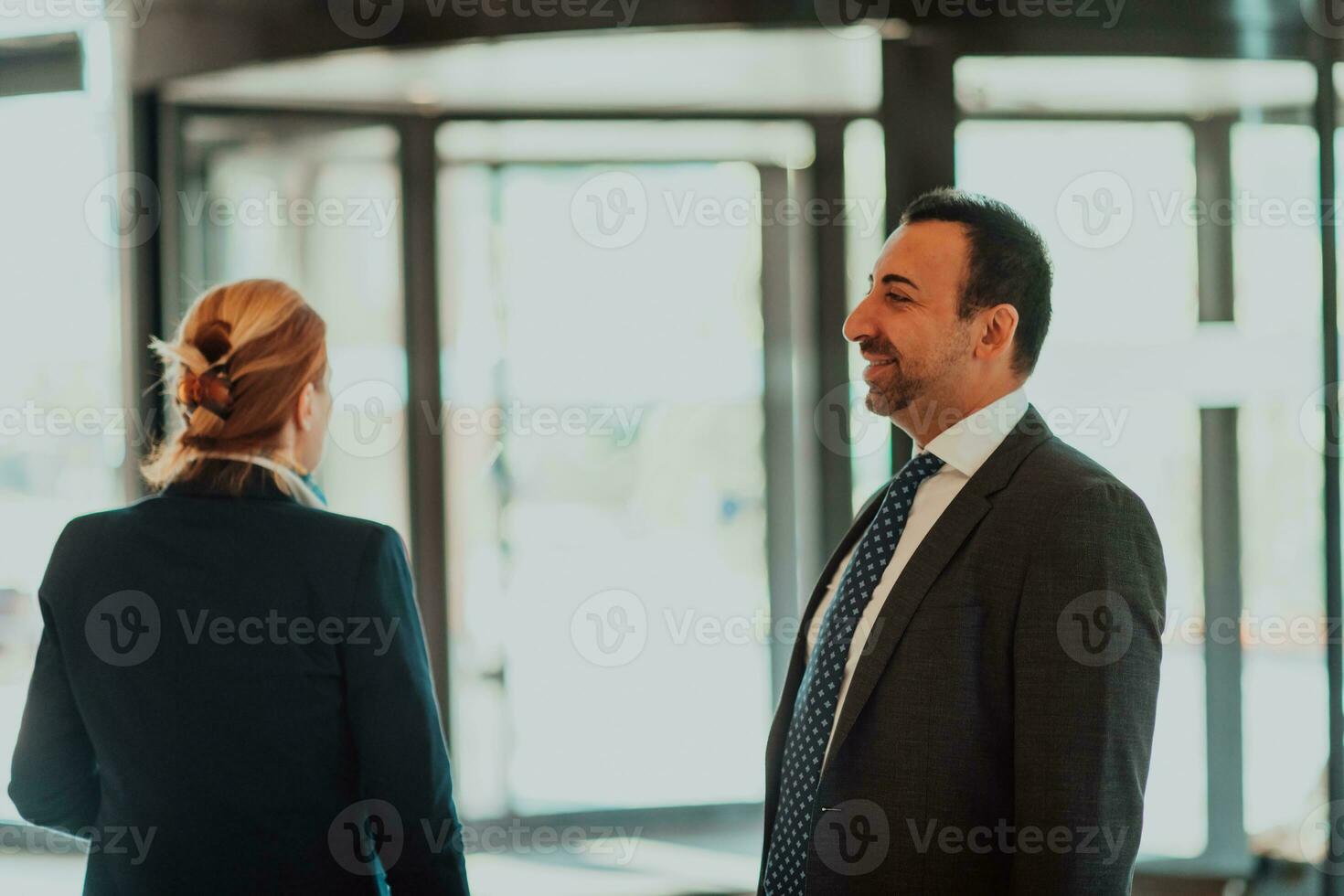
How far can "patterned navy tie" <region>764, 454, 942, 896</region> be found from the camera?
1.63 metres

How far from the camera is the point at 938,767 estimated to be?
4.94 feet

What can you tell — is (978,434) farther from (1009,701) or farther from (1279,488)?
(1279,488)

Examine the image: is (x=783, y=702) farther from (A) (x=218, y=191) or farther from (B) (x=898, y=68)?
(A) (x=218, y=191)

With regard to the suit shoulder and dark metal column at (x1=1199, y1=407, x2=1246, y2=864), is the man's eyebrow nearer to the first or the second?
the suit shoulder

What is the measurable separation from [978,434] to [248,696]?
111cm

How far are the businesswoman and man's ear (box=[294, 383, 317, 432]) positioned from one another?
6cm

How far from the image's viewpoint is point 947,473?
171 cm

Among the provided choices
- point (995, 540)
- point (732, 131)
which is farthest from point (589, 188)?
point (995, 540)

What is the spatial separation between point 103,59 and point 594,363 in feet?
6.00

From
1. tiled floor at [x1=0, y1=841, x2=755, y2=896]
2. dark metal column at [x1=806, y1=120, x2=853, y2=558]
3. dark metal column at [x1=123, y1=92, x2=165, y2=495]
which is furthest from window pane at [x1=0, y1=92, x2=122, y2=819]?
dark metal column at [x1=806, y1=120, x2=853, y2=558]

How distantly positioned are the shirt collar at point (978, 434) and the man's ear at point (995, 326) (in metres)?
0.08

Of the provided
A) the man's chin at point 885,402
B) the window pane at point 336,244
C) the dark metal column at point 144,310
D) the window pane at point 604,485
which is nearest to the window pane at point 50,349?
the dark metal column at point 144,310

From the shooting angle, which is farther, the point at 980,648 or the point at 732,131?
the point at 732,131

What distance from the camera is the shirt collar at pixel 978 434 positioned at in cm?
166
